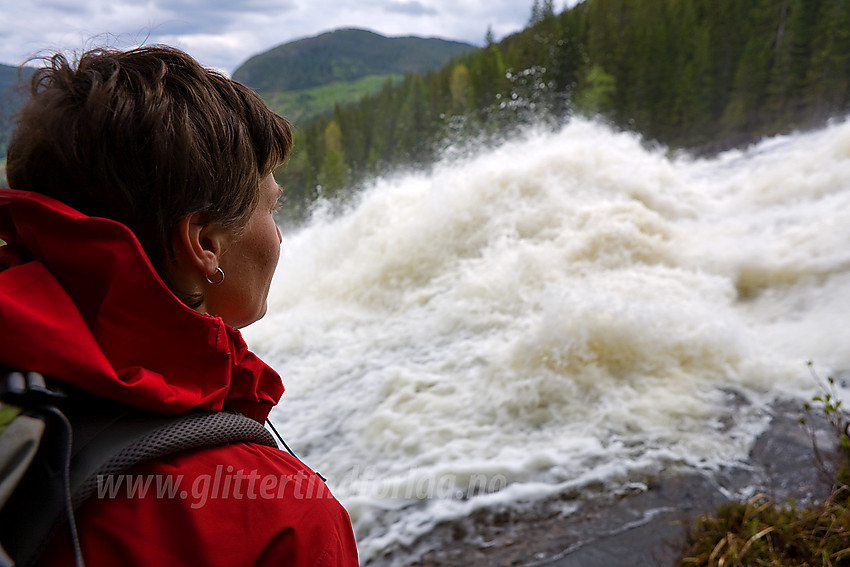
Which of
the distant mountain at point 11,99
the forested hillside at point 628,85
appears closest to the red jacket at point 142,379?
the distant mountain at point 11,99

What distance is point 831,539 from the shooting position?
2574 millimetres

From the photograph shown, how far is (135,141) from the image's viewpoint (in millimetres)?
905

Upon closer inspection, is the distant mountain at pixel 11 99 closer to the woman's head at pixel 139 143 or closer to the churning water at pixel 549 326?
the woman's head at pixel 139 143

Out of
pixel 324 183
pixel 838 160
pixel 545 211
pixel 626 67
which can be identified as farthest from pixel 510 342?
pixel 324 183

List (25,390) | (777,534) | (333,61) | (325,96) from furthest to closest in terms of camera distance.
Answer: (333,61)
(325,96)
(777,534)
(25,390)

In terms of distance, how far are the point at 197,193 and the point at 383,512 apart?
3490 millimetres

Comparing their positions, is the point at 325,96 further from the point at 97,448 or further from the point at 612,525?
the point at 97,448

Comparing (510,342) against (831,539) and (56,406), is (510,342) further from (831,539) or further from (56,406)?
(56,406)

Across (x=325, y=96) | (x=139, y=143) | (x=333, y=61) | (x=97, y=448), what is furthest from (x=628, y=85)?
(x=333, y=61)

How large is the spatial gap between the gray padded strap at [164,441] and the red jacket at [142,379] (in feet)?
0.07

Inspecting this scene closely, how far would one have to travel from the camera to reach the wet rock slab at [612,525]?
3.27 metres

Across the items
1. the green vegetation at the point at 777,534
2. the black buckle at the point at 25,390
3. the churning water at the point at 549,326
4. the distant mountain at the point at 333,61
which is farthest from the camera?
the distant mountain at the point at 333,61

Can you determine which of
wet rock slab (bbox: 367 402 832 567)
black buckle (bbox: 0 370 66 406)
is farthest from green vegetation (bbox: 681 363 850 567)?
black buckle (bbox: 0 370 66 406)

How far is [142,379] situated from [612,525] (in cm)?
345
